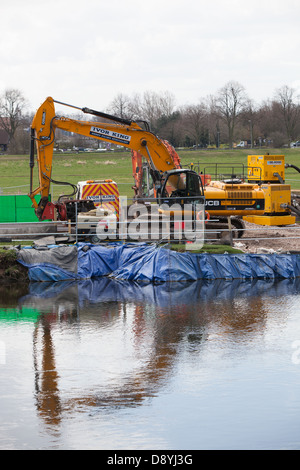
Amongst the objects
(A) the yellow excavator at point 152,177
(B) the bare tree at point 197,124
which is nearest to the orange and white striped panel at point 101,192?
(A) the yellow excavator at point 152,177

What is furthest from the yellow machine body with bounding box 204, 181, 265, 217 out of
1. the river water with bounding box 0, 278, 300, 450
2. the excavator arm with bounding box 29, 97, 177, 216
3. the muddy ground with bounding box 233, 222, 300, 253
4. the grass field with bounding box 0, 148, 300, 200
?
the grass field with bounding box 0, 148, 300, 200

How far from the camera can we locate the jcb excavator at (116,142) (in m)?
24.9

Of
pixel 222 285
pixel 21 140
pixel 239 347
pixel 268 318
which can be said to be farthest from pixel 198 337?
pixel 21 140

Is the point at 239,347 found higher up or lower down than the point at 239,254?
lower down

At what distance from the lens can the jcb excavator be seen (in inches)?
979

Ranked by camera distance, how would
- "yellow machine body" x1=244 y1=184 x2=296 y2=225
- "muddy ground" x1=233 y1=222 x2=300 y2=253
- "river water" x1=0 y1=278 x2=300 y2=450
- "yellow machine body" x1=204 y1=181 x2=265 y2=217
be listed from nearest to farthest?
"river water" x1=0 y1=278 x2=300 y2=450 < "muddy ground" x1=233 y1=222 x2=300 y2=253 < "yellow machine body" x1=204 y1=181 x2=265 y2=217 < "yellow machine body" x1=244 y1=184 x2=296 y2=225

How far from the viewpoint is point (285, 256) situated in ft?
73.5

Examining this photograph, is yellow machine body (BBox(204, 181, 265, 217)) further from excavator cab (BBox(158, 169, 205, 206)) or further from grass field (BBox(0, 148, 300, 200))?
grass field (BBox(0, 148, 300, 200))

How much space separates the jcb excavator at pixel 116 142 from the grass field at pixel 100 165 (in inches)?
782

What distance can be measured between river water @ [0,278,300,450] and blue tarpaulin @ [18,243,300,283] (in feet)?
5.03

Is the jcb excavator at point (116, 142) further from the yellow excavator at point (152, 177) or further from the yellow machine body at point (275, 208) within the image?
the yellow machine body at point (275, 208)

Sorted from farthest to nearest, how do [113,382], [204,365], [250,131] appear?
1. [250,131]
2. [204,365]
3. [113,382]
